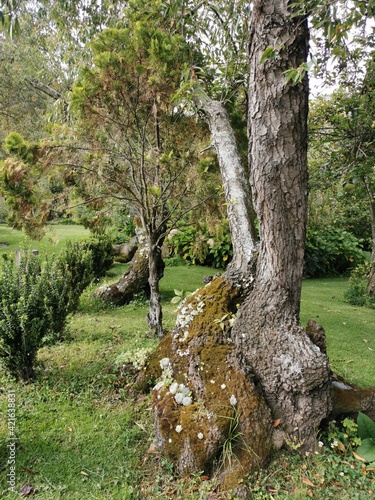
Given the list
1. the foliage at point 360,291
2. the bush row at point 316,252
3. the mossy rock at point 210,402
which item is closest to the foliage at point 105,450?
the mossy rock at point 210,402

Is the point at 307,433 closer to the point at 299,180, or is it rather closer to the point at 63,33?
the point at 299,180

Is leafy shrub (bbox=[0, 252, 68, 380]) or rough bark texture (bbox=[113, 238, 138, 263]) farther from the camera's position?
rough bark texture (bbox=[113, 238, 138, 263])

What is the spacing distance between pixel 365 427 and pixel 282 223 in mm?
1492

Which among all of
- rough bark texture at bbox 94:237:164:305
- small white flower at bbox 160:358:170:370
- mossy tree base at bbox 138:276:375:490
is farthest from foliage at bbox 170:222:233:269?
small white flower at bbox 160:358:170:370

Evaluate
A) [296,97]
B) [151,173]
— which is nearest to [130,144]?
[151,173]

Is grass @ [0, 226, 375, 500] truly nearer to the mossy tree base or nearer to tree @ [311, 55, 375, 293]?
the mossy tree base

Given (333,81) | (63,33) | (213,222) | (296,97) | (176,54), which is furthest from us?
(63,33)

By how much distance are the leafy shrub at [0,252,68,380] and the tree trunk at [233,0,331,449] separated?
191 cm

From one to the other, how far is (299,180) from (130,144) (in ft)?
7.34

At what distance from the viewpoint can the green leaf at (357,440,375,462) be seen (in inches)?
81.7

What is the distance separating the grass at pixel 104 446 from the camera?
1.98 metres

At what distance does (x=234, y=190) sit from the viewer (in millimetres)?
3127

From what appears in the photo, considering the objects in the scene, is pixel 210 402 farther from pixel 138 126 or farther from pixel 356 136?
pixel 356 136

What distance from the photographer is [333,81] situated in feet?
14.9
